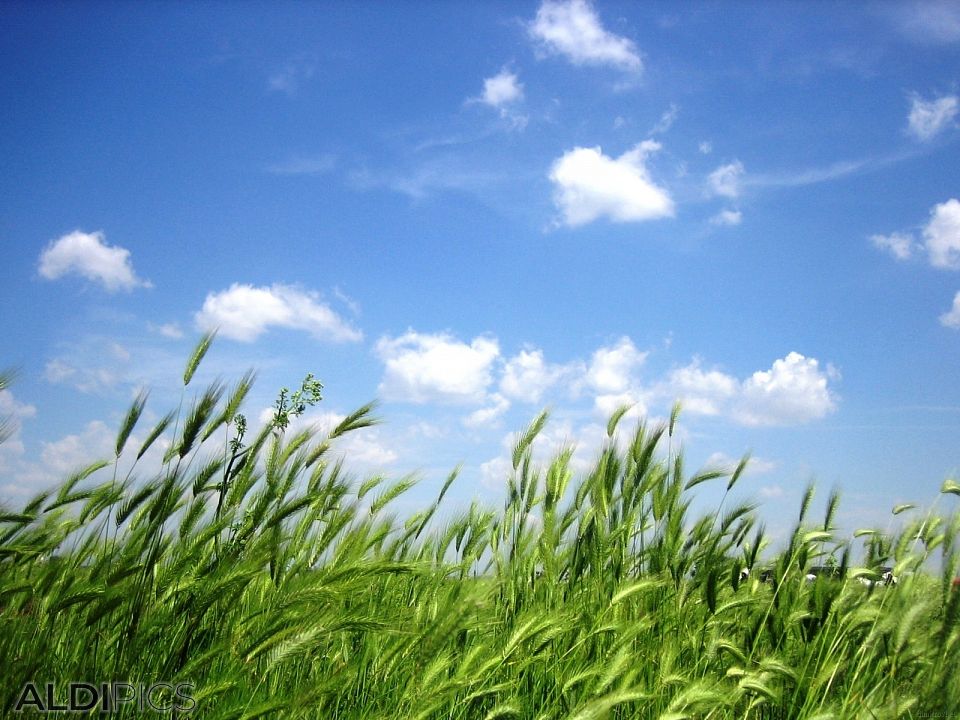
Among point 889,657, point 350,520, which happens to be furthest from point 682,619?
point 350,520

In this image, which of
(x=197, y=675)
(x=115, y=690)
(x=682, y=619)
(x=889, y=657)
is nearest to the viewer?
(x=115, y=690)

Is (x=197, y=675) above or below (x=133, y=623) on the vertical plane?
below

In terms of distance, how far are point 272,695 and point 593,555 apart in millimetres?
1625

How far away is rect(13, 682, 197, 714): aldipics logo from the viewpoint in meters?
2.32

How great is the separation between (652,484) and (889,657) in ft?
4.24

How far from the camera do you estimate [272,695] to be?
270 centimetres

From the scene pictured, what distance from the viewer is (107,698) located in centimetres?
237

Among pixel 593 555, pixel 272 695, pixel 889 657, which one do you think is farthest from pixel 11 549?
pixel 889 657

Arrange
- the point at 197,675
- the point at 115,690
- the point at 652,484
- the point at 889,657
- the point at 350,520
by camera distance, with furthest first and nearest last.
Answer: the point at 652,484 → the point at 350,520 → the point at 889,657 → the point at 197,675 → the point at 115,690

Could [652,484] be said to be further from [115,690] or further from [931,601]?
[115,690]

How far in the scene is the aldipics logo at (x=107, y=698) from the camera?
2.32 metres

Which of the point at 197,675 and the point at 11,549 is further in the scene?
the point at 11,549

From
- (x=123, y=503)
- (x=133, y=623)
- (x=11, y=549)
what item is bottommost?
(x=133, y=623)

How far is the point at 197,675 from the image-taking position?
8.60 feet
